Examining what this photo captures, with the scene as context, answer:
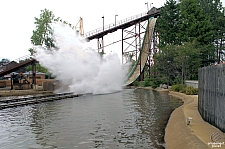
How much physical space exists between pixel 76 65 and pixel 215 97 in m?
25.6

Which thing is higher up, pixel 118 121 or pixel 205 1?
pixel 205 1

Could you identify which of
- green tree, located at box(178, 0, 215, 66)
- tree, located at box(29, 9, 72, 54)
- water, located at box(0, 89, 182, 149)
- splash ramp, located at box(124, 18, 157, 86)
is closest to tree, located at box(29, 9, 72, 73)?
tree, located at box(29, 9, 72, 54)

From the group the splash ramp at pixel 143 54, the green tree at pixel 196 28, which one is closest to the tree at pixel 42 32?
the splash ramp at pixel 143 54

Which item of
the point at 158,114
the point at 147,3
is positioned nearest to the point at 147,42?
the point at 147,3

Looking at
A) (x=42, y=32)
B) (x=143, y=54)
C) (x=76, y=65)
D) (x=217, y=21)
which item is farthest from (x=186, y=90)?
(x=42, y=32)

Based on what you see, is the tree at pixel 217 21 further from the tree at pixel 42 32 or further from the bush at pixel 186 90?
the tree at pixel 42 32

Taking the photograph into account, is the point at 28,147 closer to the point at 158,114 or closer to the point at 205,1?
the point at 158,114

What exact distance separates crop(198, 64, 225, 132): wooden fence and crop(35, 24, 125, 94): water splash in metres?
23.3

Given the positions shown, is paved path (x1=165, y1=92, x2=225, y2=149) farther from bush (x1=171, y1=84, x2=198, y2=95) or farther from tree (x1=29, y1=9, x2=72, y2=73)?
tree (x1=29, y1=9, x2=72, y2=73)

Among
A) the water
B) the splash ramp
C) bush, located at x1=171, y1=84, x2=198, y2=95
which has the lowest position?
the water

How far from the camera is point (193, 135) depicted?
28.3ft

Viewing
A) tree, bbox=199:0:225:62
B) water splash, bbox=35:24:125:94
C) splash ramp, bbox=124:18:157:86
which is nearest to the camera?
water splash, bbox=35:24:125:94

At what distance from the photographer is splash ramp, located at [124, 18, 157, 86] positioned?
48344 millimetres

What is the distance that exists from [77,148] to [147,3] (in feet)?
161
